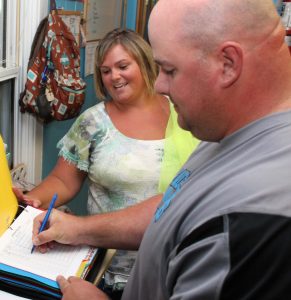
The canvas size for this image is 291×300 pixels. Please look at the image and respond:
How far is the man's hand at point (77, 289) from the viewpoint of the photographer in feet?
2.59

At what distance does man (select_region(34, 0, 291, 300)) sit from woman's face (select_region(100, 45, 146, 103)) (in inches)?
29.3

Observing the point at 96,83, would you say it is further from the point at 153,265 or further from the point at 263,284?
the point at 263,284

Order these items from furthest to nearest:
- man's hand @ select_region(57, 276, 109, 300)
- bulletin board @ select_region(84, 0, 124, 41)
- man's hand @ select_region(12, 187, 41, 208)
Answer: bulletin board @ select_region(84, 0, 124, 41), man's hand @ select_region(12, 187, 41, 208), man's hand @ select_region(57, 276, 109, 300)

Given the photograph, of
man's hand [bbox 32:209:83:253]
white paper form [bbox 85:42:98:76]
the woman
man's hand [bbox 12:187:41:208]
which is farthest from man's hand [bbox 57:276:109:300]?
white paper form [bbox 85:42:98:76]

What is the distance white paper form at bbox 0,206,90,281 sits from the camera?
2.86 ft

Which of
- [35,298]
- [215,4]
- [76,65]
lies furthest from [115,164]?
[215,4]

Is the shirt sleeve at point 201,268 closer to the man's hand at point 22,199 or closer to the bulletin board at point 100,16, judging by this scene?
the man's hand at point 22,199

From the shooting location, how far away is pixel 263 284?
464 millimetres

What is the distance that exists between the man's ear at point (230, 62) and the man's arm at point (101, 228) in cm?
58

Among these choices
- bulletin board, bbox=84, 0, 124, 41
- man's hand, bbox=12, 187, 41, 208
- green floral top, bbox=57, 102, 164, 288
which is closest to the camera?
man's hand, bbox=12, 187, 41, 208

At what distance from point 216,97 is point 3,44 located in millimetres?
1265

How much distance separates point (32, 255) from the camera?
92cm

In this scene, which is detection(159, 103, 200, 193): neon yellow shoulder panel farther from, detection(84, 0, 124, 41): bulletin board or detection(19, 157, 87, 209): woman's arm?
detection(84, 0, 124, 41): bulletin board

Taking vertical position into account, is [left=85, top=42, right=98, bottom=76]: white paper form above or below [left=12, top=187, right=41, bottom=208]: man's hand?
above
